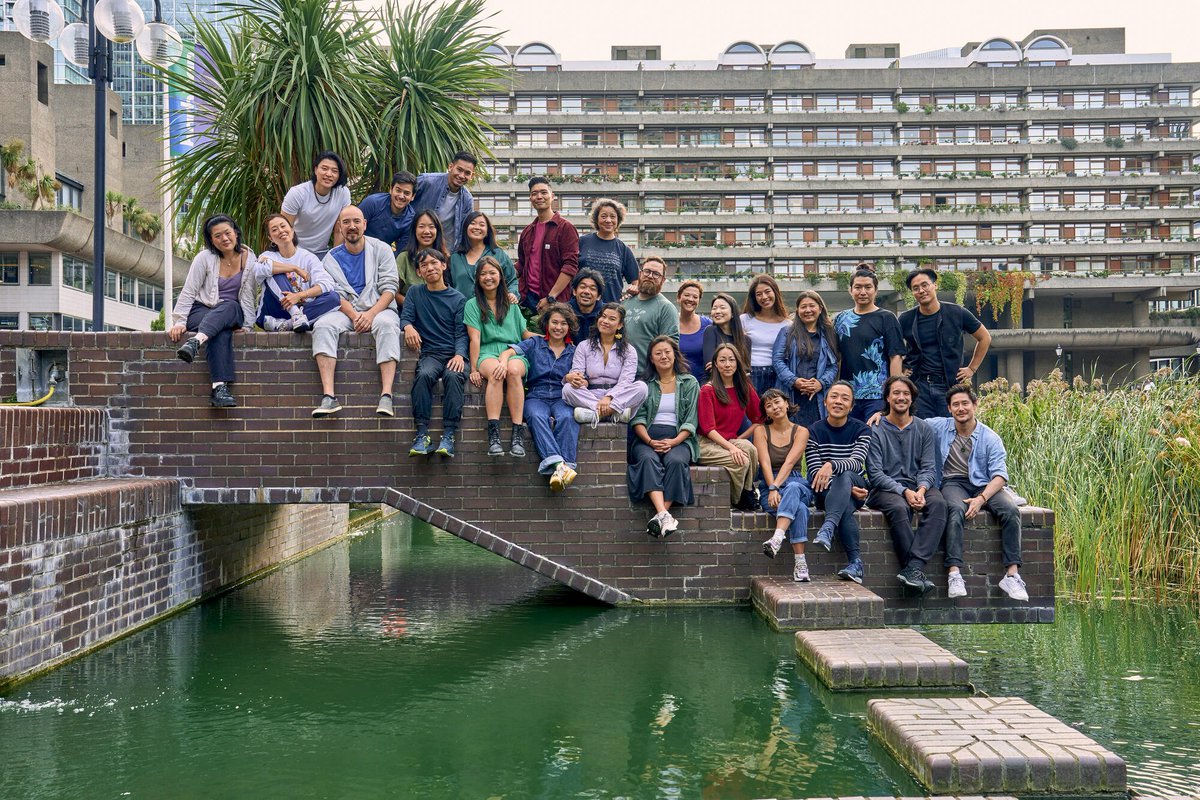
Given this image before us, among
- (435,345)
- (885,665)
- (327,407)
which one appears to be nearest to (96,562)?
(327,407)

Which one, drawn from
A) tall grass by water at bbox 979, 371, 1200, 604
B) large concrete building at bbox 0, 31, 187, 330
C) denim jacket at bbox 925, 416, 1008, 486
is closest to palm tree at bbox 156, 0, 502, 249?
denim jacket at bbox 925, 416, 1008, 486

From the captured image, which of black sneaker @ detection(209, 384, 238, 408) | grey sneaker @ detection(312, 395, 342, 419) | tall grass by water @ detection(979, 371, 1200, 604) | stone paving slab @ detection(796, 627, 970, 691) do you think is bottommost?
stone paving slab @ detection(796, 627, 970, 691)

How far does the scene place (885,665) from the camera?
5902mm

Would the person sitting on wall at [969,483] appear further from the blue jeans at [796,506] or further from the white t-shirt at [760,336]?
the white t-shirt at [760,336]

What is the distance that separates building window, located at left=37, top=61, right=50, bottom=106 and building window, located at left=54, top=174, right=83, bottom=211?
3.07m

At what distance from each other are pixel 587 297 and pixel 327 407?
2104 mm

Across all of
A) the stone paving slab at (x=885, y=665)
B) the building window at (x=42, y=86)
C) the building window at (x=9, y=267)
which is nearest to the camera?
the stone paving slab at (x=885, y=665)

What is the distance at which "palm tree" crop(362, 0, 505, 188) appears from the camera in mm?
11773

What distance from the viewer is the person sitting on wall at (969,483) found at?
26.0ft

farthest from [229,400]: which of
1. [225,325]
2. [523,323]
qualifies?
[523,323]

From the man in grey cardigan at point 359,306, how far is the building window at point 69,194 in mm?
39498

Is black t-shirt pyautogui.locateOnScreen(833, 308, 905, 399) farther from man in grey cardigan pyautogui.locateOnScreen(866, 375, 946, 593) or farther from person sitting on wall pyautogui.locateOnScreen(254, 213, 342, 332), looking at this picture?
person sitting on wall pyautogui.locateOnScreen(254, 213, 342, 332)

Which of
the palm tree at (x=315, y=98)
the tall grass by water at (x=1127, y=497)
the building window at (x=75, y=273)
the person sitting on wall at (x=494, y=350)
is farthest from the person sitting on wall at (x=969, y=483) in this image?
the building window at (x=75, y=273)

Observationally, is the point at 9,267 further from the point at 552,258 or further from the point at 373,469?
the point at 373,469
